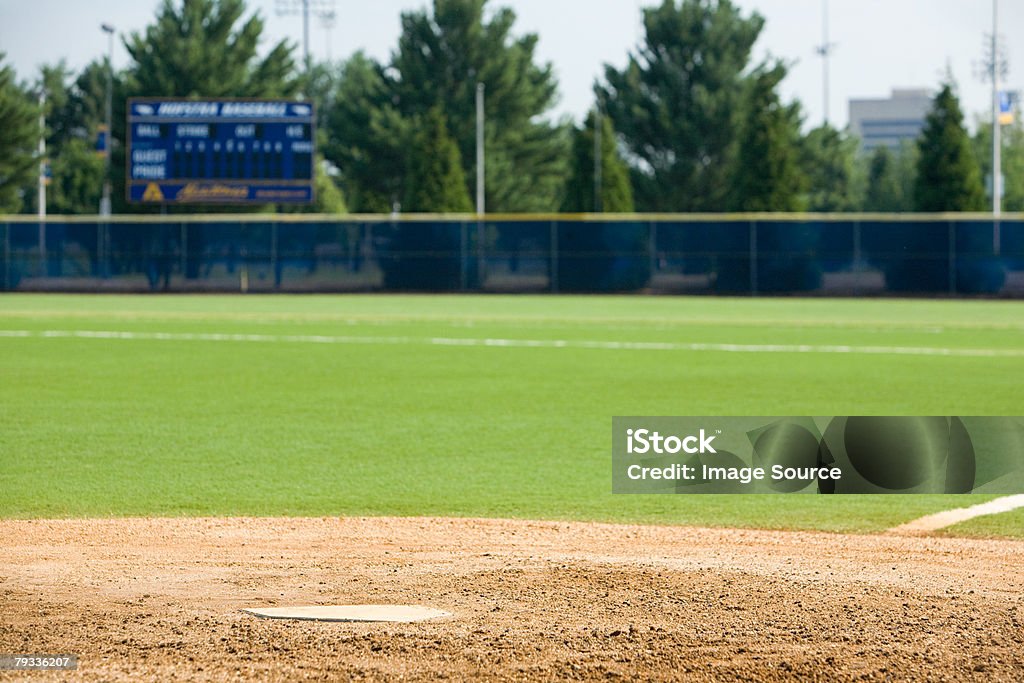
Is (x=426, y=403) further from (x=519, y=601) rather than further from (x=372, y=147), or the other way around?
(x=372, y=147)

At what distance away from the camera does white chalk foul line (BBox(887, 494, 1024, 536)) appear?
21.2 ft

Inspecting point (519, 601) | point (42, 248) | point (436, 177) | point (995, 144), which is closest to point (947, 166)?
point (995, 144)

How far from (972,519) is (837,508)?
0.72m

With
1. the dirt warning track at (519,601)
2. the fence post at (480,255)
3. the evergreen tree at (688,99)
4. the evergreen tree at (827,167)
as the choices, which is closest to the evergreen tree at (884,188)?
the evergreen tree at (827,167)

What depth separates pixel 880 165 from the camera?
3196 inches

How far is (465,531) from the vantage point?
616cm

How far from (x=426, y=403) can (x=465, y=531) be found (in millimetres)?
5114

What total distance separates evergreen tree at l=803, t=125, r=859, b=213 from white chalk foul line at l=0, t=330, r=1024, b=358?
4030 centimetres

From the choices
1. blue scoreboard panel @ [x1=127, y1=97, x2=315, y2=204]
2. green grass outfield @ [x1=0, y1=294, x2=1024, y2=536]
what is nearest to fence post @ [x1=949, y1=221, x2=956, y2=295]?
green grass outfield @ [x1=0, y1=294, x2=1024, y2=536]

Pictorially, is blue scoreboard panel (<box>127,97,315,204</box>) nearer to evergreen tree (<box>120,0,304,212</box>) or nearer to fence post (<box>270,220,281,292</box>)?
fence post (<box>270,220,281,292</box>)

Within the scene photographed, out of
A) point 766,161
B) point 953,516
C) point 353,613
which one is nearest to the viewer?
point 353,613

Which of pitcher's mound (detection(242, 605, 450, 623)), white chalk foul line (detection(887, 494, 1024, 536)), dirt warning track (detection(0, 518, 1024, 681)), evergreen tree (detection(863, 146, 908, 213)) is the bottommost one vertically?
white chalk foul line (detection(887, 494, 1024, 536))

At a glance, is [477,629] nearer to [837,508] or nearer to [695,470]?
[837,508]

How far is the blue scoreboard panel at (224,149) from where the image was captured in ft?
113
